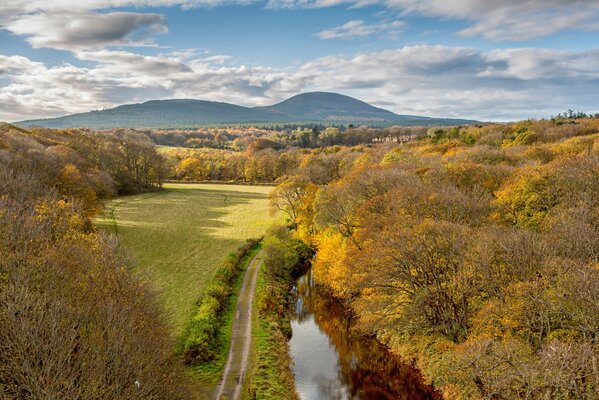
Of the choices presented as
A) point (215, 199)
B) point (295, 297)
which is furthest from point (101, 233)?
point (215, 199)

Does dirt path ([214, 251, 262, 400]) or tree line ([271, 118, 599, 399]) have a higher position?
tree line ([271, 118, 599, 399])

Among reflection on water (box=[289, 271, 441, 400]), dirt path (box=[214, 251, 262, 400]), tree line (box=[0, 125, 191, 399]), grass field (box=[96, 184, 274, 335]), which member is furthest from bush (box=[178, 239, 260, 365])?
reflection on water (box=[289, 271, 441, 400])

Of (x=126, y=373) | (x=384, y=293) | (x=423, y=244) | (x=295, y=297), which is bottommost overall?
(x=295, y=297)

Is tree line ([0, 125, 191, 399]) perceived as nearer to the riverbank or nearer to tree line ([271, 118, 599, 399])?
the riverbank

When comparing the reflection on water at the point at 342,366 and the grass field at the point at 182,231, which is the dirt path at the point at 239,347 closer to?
the reflection on water at the point at 342,366

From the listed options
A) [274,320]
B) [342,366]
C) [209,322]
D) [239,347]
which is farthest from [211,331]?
[342,366]

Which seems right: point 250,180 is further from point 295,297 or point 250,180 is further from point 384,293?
point 384,293
